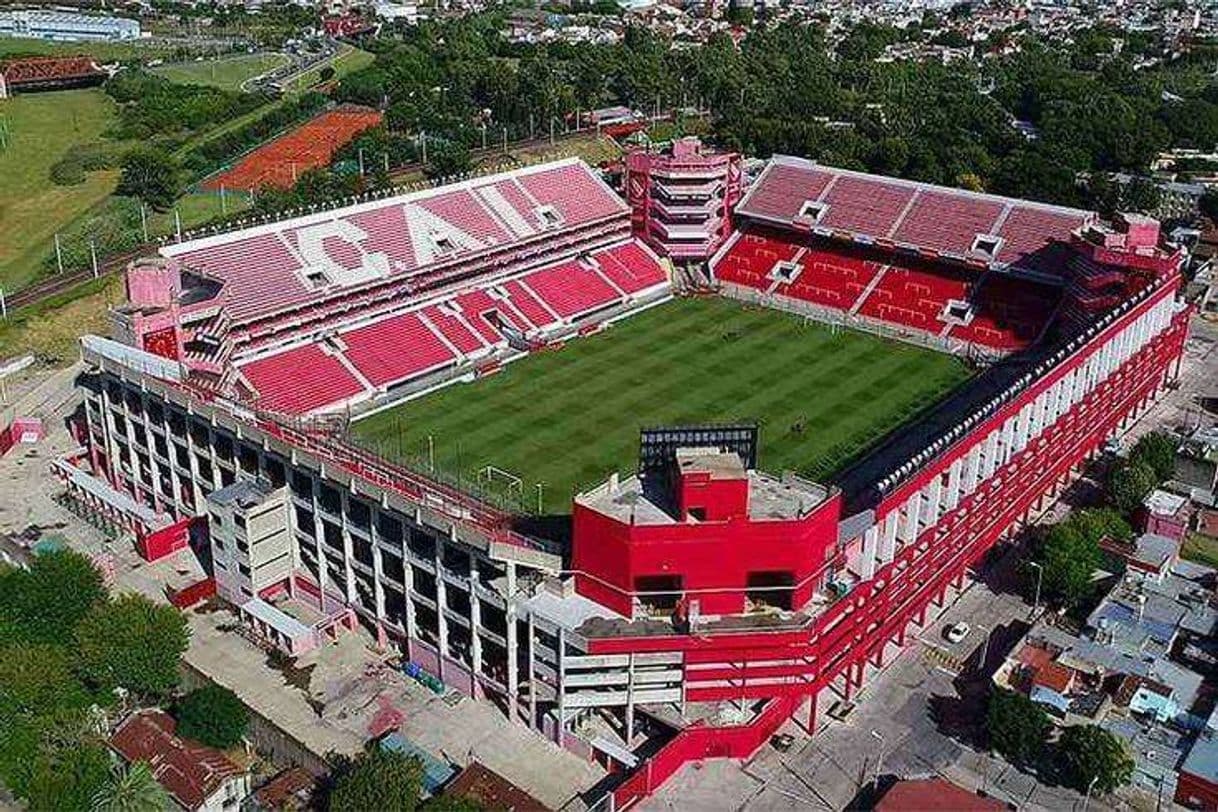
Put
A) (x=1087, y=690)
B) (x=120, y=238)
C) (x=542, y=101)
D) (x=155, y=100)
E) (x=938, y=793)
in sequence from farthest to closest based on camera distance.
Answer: (x=155, y=100)
(x=542, y=101)
(x=120, y=238)
(x=1087, y=690)
(x=938, y=793)

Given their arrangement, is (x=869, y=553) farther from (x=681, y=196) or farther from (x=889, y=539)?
(x=681, y=196)

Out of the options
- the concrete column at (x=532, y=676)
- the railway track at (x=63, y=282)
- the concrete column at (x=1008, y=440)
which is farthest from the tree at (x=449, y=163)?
the concrete column at (x=532, y=676)

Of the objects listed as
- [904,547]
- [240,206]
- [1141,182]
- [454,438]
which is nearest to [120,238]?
[240,206]

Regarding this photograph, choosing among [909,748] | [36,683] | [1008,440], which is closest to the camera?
[36,683]

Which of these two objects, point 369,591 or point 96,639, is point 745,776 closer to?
point 369,591

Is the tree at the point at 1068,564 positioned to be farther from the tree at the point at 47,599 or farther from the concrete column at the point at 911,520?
the tree at the point at 47,599

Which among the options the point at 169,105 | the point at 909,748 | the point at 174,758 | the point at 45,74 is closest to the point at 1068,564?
the point at 909,748

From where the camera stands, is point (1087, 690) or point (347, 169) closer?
point (1087, 690)
